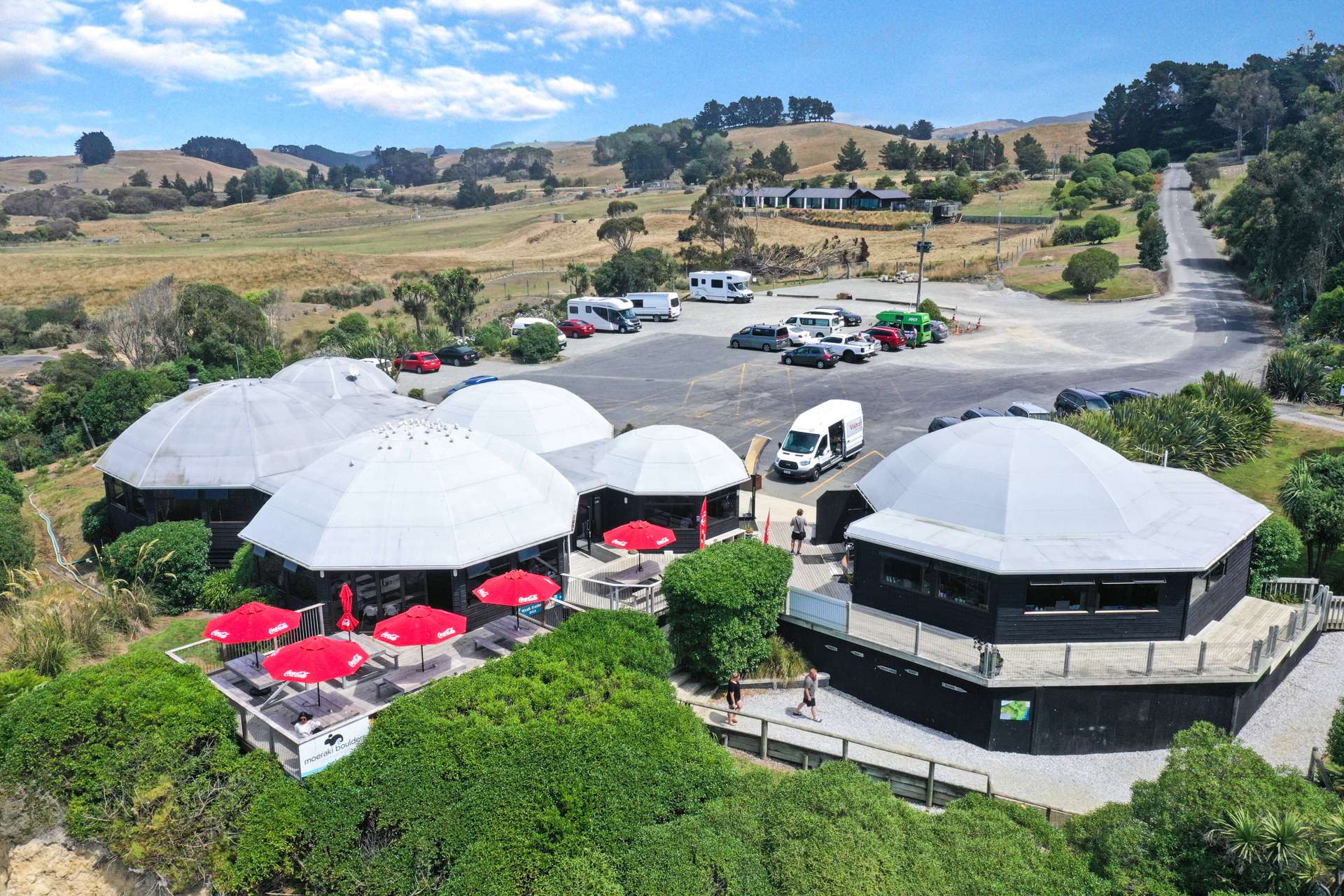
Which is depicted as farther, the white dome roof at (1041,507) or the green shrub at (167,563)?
the green shrub at (167,563)

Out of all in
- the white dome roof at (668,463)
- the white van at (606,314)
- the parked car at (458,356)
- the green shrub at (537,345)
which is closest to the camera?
the white dome roof at (668,463)

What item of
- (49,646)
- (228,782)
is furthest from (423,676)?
(49,646)

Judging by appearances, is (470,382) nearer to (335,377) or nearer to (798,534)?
(335,377)

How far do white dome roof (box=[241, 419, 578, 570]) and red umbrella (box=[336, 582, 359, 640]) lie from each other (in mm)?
546

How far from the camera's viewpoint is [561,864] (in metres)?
13.2

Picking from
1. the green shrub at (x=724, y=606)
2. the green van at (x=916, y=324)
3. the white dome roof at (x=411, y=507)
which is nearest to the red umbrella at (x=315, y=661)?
the white dome roof at (x=411, y=507)

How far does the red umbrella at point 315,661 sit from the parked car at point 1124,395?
3245cm

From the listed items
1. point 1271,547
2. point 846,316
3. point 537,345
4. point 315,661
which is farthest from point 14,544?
point 846,316

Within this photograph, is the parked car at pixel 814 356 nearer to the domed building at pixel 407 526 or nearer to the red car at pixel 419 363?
the red car at pixel 419 363

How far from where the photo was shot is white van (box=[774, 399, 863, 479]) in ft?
110

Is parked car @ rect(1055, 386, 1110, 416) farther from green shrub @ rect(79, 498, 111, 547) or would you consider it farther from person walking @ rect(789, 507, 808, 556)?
green shrub @ rect(79, 498, 111, 547)

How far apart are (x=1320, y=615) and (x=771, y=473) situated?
684 inches

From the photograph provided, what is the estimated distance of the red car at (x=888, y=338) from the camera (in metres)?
57.8

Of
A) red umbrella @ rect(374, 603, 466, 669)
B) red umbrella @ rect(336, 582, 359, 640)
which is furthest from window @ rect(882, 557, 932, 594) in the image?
red umbrella @ rect(336, 582, 359, 640)
